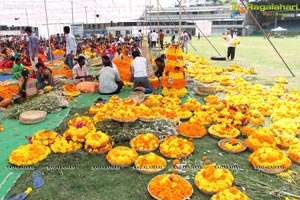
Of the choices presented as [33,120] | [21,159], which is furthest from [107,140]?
[33,120]

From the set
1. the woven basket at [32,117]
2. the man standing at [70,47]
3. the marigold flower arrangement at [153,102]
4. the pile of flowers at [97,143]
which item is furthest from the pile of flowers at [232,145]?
the man standing at [70,47]

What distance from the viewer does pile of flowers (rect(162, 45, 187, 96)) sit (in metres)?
7.65

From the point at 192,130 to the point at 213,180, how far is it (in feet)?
5.75

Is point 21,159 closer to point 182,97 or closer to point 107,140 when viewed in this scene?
point 107,140

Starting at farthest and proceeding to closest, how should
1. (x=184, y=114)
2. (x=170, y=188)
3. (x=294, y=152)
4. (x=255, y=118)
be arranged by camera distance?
(x=184, y=114) → (x=255, y=118) → (x=294, y=152) → (x=170, y=188)

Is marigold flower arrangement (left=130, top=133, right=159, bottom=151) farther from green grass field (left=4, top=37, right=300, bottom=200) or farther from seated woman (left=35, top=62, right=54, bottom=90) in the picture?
seated woman (left=35, top=62, right=54, bottom=90)

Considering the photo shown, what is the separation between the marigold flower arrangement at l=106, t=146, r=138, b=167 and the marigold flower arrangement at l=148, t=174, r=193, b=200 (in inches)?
24.9

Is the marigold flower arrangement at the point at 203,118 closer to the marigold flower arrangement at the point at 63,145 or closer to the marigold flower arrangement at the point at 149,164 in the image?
the marigold flower arrangement at the point at 149,164

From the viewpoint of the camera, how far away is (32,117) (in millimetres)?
5938

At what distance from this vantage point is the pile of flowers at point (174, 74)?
7.65 meters

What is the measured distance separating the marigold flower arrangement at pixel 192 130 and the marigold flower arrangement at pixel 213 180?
151 cm

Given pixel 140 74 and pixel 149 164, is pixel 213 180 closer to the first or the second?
pixel 149 164

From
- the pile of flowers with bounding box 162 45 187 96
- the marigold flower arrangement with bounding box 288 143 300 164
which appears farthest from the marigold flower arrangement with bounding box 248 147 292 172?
the pile of flowers with bounding box 162 45 187 96

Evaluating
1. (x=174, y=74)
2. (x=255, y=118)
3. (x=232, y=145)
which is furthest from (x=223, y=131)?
(x=174, y=74)
